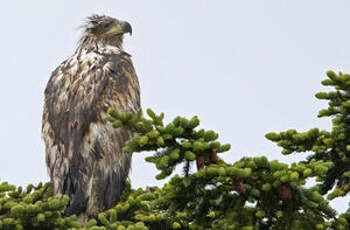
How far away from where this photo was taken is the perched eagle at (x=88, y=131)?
626cm

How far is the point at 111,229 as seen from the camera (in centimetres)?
436

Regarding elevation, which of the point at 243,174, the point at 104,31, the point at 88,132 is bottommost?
the point at 243,174

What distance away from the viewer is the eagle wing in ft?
20.6

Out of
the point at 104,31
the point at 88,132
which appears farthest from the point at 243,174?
the point at 104,31

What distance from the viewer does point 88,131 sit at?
6.55m

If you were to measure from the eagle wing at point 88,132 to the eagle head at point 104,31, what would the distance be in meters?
Answer: 1.52

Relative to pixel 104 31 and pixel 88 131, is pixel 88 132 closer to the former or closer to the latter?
pixel 88 131

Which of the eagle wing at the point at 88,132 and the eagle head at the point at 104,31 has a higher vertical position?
the eagle head at the point at 104,31

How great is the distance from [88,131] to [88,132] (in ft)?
0.04

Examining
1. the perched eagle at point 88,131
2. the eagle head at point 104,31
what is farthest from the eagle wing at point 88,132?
the eagle head at point 104,31

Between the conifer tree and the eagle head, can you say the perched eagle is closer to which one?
the eagle head

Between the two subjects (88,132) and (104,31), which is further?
(104,31)

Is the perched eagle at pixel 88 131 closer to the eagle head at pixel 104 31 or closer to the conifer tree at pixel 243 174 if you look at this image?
the eagle head at pixel 104 31

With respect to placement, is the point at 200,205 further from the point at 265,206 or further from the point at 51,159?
the point at 51,159
